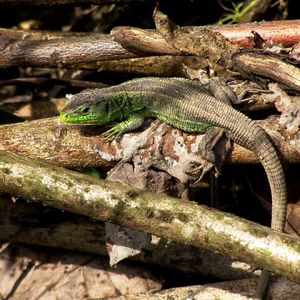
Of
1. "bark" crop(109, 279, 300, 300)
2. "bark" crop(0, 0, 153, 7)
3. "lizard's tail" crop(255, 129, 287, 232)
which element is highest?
"bark" crop(0, 0, 153, 7)

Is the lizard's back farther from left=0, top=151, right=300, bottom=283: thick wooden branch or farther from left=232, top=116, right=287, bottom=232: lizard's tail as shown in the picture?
left=0, top=151, right=300, bottom=283: thick wooden branch

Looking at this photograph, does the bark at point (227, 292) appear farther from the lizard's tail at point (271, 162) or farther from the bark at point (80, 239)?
the lizard's tail at point (271, 162)

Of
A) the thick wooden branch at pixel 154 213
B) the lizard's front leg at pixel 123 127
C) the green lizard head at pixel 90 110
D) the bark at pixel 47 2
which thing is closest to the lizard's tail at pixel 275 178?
the thick wooden branch at pixel 154 213

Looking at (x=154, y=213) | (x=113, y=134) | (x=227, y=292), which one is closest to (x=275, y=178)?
(x=227, y=292)

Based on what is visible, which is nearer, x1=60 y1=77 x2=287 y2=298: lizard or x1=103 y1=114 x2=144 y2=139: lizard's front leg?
x1=60 y1=77 x2=287 y2=298: lizard

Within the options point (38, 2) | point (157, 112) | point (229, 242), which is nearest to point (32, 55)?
point (38, 2)

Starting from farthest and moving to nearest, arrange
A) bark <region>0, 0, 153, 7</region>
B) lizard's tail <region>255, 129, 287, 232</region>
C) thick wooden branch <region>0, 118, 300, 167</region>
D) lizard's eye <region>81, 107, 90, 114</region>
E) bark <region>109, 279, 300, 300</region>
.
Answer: bark <region>0, 0, 153, 7</region>
lizard's eye <region>81, 107, 90, 114</region>
thick wooden branch <region>0, 118, 300, 167</region>
lizard's tail <region>255, 129, 287, 232</region>
bark <region>109, 279, 300, 300</region>

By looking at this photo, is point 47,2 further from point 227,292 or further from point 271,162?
point 227,292

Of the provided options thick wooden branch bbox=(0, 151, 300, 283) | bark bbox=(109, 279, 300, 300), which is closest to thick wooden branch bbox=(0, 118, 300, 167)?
thick wooden branch bbox=(0, 151, 300, 283)

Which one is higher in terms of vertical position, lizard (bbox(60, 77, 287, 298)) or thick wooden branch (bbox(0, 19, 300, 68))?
thick wooden branch (bbox(0, 19, 300, 68))
